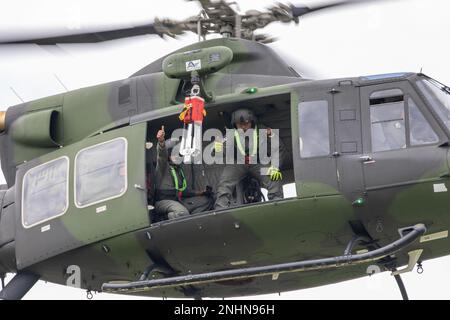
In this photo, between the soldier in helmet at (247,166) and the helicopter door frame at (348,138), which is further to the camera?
the soldier in helmet at (247,166)

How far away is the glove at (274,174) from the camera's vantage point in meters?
11.4

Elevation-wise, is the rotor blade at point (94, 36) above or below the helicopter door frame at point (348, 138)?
above

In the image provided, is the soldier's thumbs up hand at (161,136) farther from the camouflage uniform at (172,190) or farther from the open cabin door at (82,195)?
the open cabin door at (82,195)

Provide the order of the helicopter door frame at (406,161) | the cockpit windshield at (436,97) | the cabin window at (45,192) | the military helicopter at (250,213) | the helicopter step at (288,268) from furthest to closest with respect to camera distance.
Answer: the cabin window at (45,192)
the cockpit windshield at (436,97)
the military helicopter at (250,213)
the helicopter door frame at (406,161)
the helicopter step at (288,268)

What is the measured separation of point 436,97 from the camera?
11188 mm

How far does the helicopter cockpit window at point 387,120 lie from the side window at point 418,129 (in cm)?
8

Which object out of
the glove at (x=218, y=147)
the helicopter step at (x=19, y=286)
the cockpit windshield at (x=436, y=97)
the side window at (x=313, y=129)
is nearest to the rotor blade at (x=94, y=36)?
the glove at (x=218, y=147)

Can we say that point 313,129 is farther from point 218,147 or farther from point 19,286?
point 19,286

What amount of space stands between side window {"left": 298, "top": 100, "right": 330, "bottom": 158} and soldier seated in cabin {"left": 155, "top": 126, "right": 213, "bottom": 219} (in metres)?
1.30

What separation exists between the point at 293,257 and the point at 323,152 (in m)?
1.12

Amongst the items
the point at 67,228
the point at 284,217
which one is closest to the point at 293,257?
the point at 284,217

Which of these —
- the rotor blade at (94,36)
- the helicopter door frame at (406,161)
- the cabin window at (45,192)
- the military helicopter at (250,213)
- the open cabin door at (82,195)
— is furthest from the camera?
the rotor blade at (94,36)

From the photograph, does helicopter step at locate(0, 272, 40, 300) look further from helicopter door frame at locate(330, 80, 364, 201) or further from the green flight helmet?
helicopter door frame at locate(330, 80, 364, 201)

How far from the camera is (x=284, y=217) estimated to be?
1095 cm
